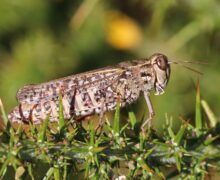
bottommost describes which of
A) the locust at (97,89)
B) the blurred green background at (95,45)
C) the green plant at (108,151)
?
the green plant at (108,151)

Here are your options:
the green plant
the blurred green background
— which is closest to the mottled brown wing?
the green plant

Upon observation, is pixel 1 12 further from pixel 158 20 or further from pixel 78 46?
pixel 158 20

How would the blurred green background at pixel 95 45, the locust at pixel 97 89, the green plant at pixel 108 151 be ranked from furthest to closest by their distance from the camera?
the blurred green background at pixel 95 45, the locust at pixel 97 89, the green plant at pixel 108 151

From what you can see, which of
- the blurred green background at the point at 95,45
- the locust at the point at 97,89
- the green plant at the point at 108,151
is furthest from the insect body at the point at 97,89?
the blurred green background at the point at 95,45

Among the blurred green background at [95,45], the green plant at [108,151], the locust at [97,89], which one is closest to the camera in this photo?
the green plant at [108,151]

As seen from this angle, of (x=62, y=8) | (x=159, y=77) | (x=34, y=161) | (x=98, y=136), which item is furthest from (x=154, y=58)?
(x=62, y=8)

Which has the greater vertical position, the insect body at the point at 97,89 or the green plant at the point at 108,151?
the insect body at the point at 97,89

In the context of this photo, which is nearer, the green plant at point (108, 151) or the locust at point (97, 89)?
the green plant at point (108, 151)

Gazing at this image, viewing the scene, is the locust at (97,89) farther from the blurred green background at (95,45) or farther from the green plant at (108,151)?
the blurred green background at (95,45)

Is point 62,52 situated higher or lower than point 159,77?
higher
